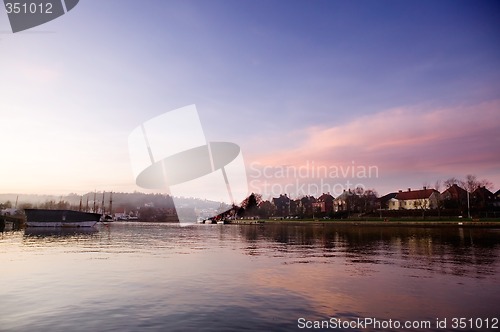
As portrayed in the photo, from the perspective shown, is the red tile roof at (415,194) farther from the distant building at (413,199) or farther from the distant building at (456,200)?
the distant building at (456,200)

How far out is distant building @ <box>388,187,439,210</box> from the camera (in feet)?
512

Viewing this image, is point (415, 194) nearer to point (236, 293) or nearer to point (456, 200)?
point (456, 200)

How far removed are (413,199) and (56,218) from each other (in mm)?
157038

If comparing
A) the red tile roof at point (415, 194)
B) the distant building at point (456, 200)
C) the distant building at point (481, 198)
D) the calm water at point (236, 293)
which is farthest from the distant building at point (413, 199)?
the calm water at point (236, 293)

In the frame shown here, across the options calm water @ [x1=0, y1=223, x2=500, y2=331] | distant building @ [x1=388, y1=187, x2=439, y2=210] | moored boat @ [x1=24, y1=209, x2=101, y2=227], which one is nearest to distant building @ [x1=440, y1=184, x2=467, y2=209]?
distant building @ [x1=388, y1=187, x2=439, y2=210]

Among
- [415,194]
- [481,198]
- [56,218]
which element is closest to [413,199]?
[415,194]

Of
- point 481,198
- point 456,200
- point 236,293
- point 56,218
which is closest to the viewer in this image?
point 236,293

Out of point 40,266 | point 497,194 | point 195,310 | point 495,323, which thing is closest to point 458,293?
point 495,323

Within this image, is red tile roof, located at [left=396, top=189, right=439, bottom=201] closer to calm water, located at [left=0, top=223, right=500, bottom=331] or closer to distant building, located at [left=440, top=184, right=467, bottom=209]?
distant building, located at [left=440, top=184, right=467, bottom=209]

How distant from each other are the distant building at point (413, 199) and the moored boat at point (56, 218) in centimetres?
13696

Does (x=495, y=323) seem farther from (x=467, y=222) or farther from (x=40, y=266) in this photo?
(x=467, y=222)

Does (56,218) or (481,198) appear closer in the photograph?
(56,218)

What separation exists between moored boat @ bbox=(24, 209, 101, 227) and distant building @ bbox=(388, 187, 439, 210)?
13696cm

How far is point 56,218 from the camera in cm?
11344
